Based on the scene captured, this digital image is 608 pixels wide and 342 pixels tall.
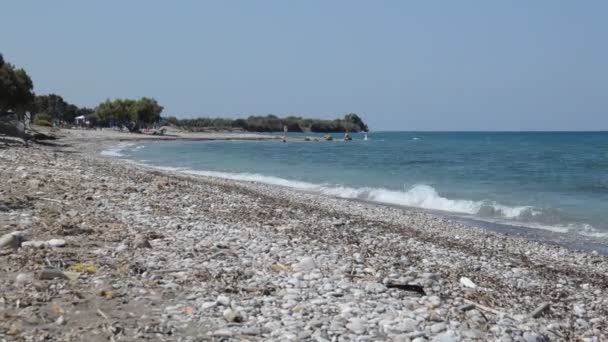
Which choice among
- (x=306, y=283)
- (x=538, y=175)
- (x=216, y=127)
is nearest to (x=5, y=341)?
(x=306, y=283)

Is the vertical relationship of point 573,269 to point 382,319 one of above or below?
below

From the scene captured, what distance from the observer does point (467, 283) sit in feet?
27.2

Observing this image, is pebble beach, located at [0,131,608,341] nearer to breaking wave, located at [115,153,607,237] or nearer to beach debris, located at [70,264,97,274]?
beach debris, located at [70,264,97,274]

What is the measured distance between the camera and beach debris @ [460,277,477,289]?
322 inches

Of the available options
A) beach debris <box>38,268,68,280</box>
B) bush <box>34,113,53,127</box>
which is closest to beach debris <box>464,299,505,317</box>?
beach debris <box>38,268,68,280</box>

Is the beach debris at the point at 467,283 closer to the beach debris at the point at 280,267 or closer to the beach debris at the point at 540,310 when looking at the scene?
the beach debris at the point at 540,310

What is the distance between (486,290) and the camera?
8.09 metres

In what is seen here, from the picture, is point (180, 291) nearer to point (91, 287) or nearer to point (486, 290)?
point (91, 287)

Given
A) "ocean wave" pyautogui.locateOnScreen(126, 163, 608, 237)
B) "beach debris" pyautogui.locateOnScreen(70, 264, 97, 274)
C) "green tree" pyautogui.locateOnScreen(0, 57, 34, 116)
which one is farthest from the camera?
"green tree" pyautogui.locateOnScreen(0, 57, 34, 116)

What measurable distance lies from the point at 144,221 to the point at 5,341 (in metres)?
6.07

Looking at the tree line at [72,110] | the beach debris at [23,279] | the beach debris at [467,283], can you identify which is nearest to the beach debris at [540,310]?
the beach debris at [467,283]

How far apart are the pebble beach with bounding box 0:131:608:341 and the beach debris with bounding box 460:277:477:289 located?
4 centimetres

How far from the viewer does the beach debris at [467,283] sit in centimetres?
818

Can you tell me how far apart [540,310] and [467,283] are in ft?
4.03
